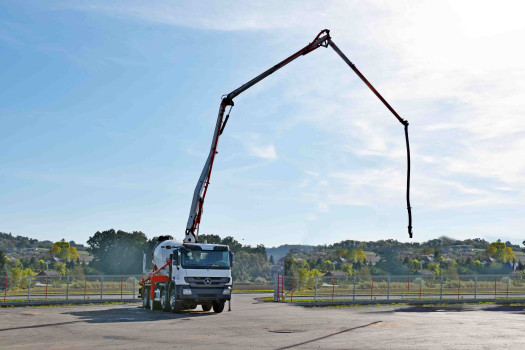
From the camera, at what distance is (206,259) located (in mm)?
26531

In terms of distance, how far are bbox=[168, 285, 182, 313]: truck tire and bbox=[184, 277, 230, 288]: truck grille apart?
35.1 inches

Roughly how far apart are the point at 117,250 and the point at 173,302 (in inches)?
4248

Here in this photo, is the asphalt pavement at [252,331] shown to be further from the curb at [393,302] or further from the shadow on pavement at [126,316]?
the curb at [393,302]

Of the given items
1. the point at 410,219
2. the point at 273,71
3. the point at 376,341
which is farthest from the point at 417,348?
the point at 273,71

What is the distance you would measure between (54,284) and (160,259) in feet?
129

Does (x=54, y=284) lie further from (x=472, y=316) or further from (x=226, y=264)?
(x=472, y=316)

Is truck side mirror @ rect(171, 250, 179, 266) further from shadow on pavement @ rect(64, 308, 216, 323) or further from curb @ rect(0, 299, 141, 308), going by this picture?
curb @ rect(0, 299, 141, 308)

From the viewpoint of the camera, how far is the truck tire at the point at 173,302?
26078 millimetres

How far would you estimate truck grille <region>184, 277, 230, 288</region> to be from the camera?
25.9 metres

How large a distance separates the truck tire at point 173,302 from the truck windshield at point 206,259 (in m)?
1.35

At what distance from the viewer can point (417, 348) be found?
1472 centimetres

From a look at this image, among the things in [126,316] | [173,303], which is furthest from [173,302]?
[126,316]

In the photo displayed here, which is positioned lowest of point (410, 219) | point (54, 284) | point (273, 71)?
point (54, 284)

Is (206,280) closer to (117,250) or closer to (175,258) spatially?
(175,258)
